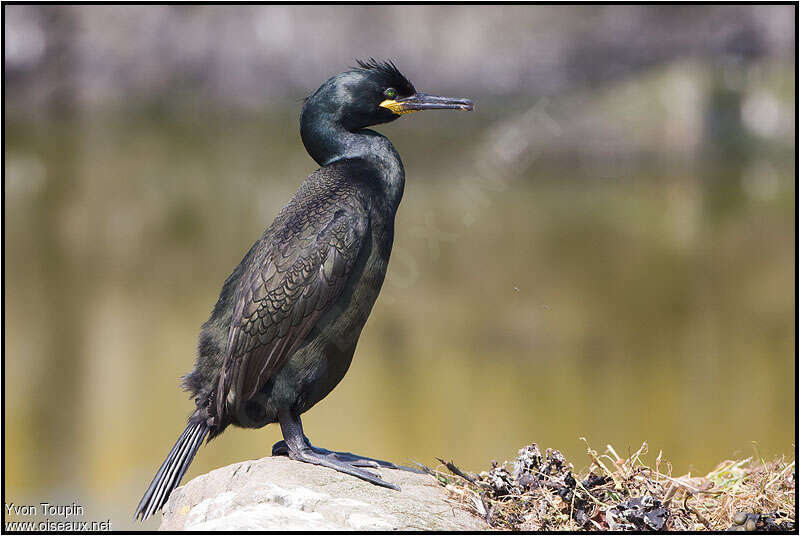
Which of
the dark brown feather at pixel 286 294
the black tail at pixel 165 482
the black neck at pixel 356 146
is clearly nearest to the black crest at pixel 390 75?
the black neck at pixel 356 146

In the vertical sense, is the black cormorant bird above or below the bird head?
below

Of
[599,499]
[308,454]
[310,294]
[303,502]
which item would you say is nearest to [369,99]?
[310,294]

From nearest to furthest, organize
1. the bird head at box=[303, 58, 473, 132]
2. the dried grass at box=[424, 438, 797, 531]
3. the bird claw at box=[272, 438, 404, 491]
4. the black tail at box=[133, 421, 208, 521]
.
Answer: the dried grass at box=[424, 438, 797, 531]
the bird claw at box=[272, 438, 404, 491]
the black tail at box=[133, 421, 208, 521]
the bird head at box=[303, 58, 473, 132]

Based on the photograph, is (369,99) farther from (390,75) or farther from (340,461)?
(340,461)

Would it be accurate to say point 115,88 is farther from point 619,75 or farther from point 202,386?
point 202,386

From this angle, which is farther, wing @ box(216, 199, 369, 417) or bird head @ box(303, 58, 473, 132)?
bird head @ box(303, 58, 473, 132)

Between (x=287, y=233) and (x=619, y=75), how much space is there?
Answer: 17879 millimetres

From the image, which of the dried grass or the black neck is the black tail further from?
the black neck

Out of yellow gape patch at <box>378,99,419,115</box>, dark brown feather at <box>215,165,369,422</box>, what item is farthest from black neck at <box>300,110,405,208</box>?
dark brown feather at <box>215,165,369,422</box>

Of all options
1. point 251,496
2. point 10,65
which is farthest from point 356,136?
point 10,65

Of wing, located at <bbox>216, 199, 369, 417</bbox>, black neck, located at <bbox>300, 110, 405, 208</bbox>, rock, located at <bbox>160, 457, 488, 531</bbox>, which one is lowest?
rock, located at <bbox>160, 457, 488, 531</bbox>

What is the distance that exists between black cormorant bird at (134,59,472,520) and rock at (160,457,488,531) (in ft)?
0.27

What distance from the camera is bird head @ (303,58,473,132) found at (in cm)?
390

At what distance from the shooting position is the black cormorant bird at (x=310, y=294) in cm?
359
